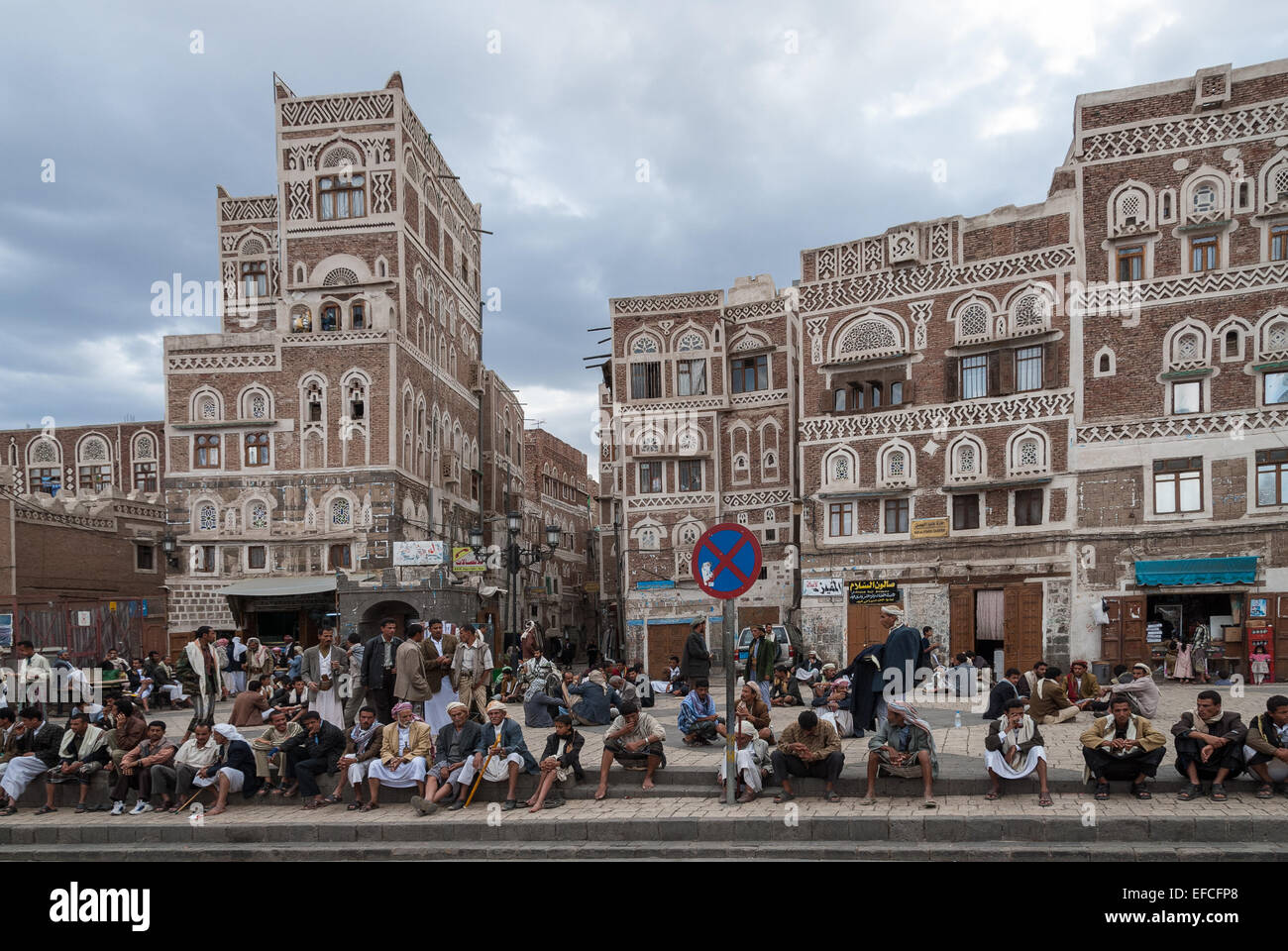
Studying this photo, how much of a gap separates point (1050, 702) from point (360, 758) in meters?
10.5

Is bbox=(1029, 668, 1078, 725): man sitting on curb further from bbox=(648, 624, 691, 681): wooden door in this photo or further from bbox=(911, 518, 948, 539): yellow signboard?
bbox=(648, 624, 691, 681): wooden door

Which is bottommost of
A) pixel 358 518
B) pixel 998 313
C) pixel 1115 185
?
pixel 358 518

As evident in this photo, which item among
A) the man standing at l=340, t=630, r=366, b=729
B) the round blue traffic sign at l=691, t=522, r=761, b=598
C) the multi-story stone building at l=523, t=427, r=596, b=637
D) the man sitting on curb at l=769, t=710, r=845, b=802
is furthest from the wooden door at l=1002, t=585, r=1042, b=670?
the multi-story stone building at l=523, t=427, r=596, b=637

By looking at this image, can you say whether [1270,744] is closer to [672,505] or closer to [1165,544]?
[1165,544]

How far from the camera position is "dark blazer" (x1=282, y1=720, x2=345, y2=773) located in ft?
39.3

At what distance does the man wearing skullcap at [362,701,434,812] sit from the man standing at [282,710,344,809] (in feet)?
2.01

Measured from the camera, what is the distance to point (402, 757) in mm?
11570

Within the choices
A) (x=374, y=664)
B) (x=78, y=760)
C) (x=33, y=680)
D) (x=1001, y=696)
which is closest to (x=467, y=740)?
(x=374, y=664)

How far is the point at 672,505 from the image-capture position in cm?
3925

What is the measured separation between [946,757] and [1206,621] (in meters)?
19.4

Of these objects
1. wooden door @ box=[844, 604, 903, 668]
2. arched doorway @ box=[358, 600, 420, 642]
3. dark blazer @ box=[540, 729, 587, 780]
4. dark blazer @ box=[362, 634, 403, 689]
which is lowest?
wooden door @ box=[844, 604, 903, 668]
